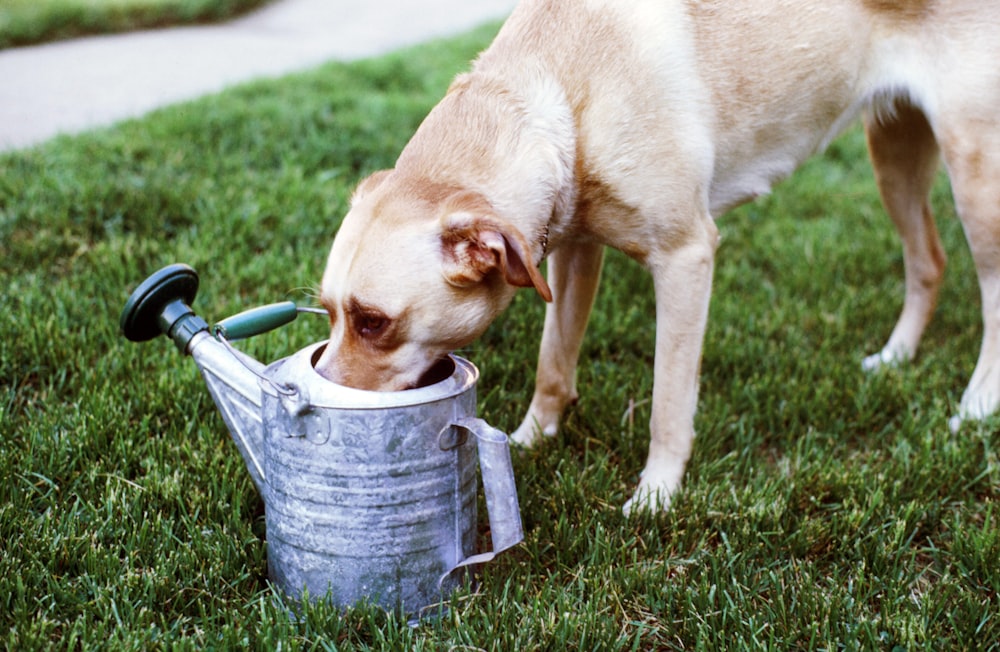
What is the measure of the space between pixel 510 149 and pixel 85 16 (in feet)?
25.0

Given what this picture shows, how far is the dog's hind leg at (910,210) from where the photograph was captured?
12.4 feet

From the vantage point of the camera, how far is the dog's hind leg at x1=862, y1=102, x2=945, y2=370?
148 inches

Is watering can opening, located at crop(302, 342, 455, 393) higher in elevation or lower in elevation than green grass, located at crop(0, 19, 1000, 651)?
higher

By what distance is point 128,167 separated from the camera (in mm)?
4859

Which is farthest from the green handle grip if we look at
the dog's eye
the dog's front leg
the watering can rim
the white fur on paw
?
the dog's front leg

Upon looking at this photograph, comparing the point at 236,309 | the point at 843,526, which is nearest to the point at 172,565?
the point at 236,309

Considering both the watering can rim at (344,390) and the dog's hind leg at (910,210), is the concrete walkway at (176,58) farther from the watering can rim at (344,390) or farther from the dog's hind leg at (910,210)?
the dog's hind leg at (910,210)

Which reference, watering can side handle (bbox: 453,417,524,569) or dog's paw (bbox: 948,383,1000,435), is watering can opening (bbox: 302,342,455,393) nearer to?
watering can side handle (bbox: 453,417,524,569)

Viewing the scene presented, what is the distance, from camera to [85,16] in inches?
339

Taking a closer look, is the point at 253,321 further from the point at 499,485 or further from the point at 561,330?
the point at 561,330

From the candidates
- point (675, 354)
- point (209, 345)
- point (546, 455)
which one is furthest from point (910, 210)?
point (209, 345)

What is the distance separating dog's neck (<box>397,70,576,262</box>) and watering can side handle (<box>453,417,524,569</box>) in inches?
21.1

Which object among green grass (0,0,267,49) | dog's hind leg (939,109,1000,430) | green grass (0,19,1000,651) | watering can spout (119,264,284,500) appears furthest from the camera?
green grass (0,0,267,49)

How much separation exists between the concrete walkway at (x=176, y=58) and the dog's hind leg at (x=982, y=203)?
463cm
